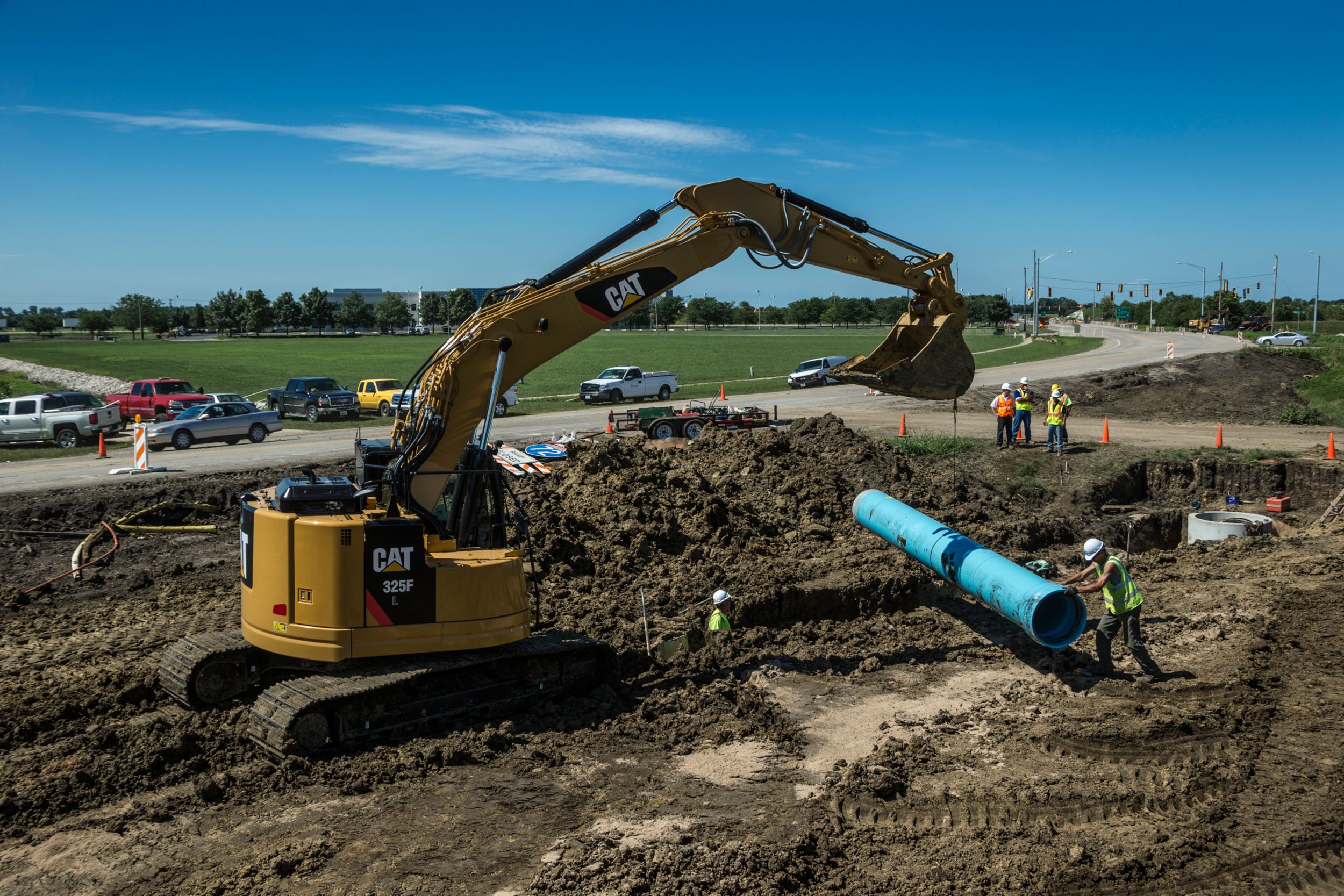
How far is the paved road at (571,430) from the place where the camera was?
2622cm

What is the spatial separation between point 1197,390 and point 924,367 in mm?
30777

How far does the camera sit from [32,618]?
14.6 metres

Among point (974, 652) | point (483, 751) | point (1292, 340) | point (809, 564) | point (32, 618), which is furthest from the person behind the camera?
point (1292, 340)

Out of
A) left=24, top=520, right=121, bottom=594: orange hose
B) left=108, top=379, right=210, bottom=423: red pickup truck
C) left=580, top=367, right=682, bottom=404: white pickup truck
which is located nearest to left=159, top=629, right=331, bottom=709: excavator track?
left=24, top=520, right=121, bottom=594: orange hose

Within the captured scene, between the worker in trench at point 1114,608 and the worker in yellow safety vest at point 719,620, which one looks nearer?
the worker in trench at point 1114,608

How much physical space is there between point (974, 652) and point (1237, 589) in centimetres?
495

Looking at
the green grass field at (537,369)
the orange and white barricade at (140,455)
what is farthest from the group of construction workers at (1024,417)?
the orange and white barricade at (140,455)

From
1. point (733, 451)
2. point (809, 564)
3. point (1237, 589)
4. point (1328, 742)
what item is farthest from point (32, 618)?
point (1237, 589)

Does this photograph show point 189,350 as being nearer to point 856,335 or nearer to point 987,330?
point 856,335

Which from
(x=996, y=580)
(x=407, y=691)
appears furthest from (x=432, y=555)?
(x=996, y=580)

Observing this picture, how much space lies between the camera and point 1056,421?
24.7m

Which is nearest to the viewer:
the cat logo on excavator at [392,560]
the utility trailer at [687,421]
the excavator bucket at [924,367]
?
the cat logo on excavator at [392,560]

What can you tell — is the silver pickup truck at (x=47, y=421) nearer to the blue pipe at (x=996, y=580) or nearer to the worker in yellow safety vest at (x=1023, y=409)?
the blue pipe at (x=996, y=580)

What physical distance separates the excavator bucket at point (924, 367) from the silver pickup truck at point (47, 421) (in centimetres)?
2740
